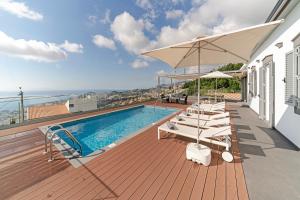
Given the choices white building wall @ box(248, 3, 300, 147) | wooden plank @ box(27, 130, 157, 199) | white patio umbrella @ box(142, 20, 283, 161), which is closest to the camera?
wooden plank @ box(27, 130, 157, 199)

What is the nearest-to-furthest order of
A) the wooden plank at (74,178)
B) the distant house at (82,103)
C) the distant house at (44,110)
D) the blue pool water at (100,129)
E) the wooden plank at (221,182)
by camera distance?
the wooden plank at (221,182) → the wooden plank at (74,178) → the blue pool water at (100,129) → the distant house at (44,110) → the distant house at (82,103)

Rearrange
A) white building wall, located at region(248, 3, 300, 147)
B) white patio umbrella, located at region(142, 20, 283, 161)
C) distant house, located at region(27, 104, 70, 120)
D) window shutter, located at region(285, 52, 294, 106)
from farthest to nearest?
1. distant house, located at region(27, 104, 70, 120)
2. window shutter, located at region(285, 52, 294, 106)
3. white building wall, located at region(248, 3, 300, 147)
4. white patio umbrella, located at region(142, 20, 283, 161)

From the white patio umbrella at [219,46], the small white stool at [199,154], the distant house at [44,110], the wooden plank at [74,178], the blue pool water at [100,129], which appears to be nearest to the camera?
the wooden plank at [74,178]

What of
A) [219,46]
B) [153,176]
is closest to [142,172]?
[153,176]

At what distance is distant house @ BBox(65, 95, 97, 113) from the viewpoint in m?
9.26

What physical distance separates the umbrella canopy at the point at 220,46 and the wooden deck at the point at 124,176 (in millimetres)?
2356

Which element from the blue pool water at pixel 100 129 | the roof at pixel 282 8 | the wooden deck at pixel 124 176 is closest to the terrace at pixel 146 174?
the wooden deck at pixel 124 176

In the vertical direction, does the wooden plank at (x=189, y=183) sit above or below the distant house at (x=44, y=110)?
below

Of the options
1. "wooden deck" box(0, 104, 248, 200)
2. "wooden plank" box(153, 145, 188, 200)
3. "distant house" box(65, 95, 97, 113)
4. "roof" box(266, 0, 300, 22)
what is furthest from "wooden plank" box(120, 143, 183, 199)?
"distant house" box(65, 95, 97, 113)

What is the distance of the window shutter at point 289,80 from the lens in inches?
147

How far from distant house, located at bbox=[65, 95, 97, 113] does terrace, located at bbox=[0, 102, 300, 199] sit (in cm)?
541

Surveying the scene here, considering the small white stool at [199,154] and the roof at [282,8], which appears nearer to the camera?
the small white stool at [199,154]

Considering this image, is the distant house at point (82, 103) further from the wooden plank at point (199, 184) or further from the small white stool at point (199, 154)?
the wooden plank at point (199, 184)

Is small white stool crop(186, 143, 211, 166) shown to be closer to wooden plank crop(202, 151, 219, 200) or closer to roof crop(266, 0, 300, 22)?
wooden plank crop(202, 151, 219, 200)
